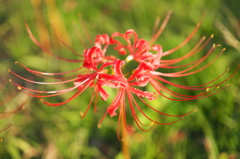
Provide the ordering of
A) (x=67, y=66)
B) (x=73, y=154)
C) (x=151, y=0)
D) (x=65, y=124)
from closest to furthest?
(x=73, y=154) < (x=65, y=124) < (x=67, y=66) < (x=151, y=0)

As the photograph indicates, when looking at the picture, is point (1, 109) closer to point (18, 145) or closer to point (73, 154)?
point (18, 145)

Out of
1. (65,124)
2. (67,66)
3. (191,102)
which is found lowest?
(65,124)

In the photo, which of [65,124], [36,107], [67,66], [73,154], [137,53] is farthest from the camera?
[67,66]

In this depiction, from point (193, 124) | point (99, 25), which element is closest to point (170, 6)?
point (99, 25)

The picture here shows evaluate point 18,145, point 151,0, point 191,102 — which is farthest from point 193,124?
point 151,0

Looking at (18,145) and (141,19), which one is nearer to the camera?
(18,145)

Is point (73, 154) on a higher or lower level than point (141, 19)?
lower

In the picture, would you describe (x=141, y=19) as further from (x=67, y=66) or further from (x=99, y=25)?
(x=67, y=66)
